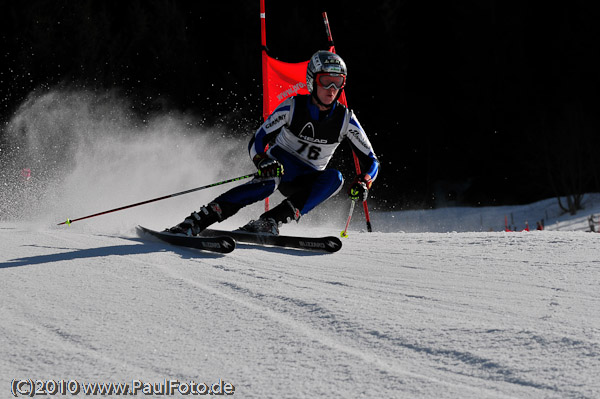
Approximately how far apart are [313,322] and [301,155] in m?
2.50

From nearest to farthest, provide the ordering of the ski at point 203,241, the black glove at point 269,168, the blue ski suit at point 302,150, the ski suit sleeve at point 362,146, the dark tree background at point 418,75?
the ski at point 203,241, the black glove at point 269,168, the blue ski suit at point 302,150, the ski suit sleeve at point 362,146, the dark tree background at point 418,75

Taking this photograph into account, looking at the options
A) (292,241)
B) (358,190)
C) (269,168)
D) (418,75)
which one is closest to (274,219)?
(292,241)

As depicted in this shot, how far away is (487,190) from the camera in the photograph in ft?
86.7

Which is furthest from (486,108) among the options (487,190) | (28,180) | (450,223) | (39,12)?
(28,180)

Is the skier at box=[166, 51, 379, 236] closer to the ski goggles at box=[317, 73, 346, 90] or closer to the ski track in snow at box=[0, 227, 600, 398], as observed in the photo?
the ski goggles at box=[317, 73, 346, 90]

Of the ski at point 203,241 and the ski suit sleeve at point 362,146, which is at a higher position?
the ski suit sleeve at point 362,146

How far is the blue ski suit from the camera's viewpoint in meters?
4.37

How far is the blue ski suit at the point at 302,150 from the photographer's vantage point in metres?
4.37

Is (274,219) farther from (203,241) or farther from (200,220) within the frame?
(203,241)

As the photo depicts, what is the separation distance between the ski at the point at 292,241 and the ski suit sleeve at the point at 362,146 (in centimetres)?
79

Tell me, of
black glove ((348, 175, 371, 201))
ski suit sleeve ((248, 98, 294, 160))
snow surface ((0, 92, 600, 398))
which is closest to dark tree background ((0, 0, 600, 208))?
ski suit sleeve ((248, 98, 294, 160))

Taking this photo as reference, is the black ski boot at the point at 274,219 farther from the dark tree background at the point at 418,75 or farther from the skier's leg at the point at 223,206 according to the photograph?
the dark tree background at the point at 418,75

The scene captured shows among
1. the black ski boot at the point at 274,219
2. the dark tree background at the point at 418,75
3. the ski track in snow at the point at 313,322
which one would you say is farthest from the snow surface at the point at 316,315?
the dark tree background at the point at 418,75

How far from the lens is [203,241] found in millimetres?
3779
